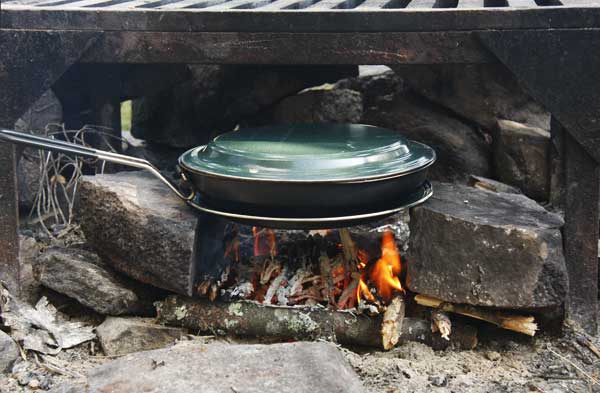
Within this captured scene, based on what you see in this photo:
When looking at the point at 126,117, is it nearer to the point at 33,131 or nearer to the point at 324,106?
the point at 33,131

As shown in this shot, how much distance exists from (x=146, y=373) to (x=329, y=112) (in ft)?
7.41

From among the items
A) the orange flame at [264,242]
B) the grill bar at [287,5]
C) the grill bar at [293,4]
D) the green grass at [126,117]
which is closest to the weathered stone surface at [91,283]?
the orange flame at [264,242]

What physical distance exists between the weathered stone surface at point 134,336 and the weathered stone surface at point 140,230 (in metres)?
0.19

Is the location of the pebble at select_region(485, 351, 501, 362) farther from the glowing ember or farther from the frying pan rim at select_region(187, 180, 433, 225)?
the frying pan rim at select_region(187, 180, 433, 225)

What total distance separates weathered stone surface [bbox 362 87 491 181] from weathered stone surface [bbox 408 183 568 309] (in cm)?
95

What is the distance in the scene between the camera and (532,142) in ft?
12.6

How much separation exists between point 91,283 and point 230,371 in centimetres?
102

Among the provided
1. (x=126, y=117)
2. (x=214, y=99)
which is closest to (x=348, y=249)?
(x=214, y=99)

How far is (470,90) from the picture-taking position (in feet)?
13.1

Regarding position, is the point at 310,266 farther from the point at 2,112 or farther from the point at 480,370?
the point at 2,112

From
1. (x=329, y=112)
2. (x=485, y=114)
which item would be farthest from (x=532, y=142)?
(x=329, y=112)

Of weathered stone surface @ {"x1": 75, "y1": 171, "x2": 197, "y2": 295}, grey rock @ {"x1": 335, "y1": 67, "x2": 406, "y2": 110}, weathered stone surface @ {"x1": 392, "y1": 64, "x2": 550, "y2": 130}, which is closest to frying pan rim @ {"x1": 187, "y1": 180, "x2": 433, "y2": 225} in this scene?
weathered stone surface @ {"x1": 75, "y1": 171, "x2": 197, "y2": 295}

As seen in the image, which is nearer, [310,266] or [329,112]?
[310,266]

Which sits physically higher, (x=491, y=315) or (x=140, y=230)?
(x=140, y=230)
